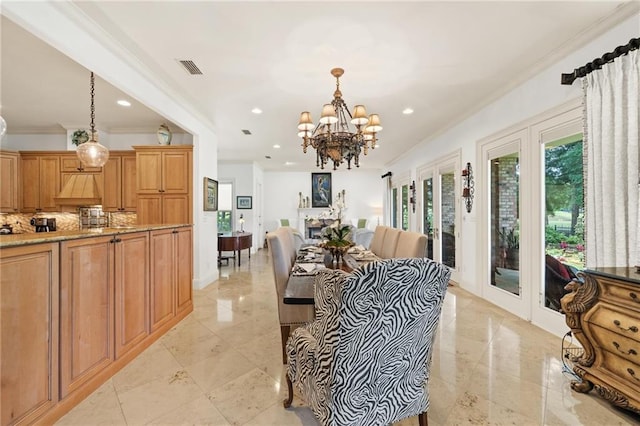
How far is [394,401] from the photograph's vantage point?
53.9 inches

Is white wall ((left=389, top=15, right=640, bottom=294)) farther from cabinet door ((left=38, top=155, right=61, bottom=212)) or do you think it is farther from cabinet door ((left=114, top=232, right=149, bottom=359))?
cabinet door ((left=38, top=155, right=61, bottom=212))

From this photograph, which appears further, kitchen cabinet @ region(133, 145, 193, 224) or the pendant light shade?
kitchen cabinet @ region(133, 145, 193, 224)

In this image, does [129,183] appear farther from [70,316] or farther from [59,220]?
[70,316]

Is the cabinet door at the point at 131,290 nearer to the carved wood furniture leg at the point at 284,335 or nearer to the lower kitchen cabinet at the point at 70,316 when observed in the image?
the lower kitchen cabinet at the point at 70,316

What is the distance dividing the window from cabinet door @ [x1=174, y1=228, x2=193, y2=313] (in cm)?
524

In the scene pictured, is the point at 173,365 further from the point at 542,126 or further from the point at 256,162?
the point at 256,162

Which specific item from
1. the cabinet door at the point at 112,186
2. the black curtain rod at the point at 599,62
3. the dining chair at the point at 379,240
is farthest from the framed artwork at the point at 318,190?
the black curtain rod at the point at 599,62

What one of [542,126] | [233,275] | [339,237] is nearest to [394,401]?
[339,237]

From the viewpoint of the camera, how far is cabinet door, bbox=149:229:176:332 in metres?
2.64

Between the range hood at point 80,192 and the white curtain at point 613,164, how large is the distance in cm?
659

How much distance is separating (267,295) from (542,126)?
4095 mm

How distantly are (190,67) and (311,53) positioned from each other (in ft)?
4.44

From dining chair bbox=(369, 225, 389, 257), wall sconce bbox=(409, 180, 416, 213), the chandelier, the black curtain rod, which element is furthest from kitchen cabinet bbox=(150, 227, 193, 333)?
wall sconce bbox=(409, 180, 416, 213)

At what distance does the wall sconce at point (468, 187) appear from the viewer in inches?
167
